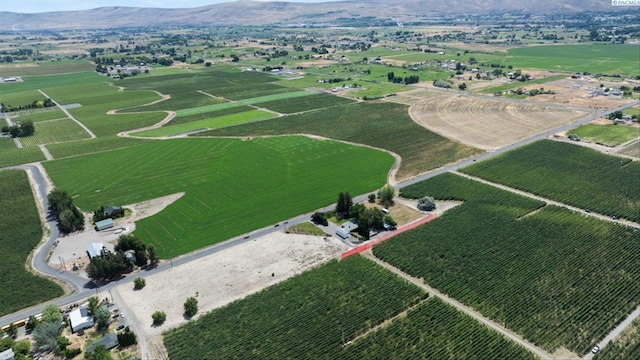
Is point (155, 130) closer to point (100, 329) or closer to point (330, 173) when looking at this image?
point (330, 173)

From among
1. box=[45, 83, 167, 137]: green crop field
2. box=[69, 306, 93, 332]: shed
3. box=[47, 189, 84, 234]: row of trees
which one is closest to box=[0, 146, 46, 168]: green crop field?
box=[45, 83, 167, 137]: green crop field

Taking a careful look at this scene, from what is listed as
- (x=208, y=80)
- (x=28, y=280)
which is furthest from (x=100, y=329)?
(x=208, y=80)

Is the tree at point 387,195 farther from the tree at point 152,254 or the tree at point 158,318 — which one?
the tree at point 158,318

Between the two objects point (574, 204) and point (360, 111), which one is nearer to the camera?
point (574, 204)

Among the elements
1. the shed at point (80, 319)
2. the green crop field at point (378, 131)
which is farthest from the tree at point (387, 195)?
the shed at point (80, 319)

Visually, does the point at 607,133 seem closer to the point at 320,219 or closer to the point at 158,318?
the point at 320,219

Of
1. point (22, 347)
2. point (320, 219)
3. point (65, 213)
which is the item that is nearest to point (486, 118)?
point (320, 219)
